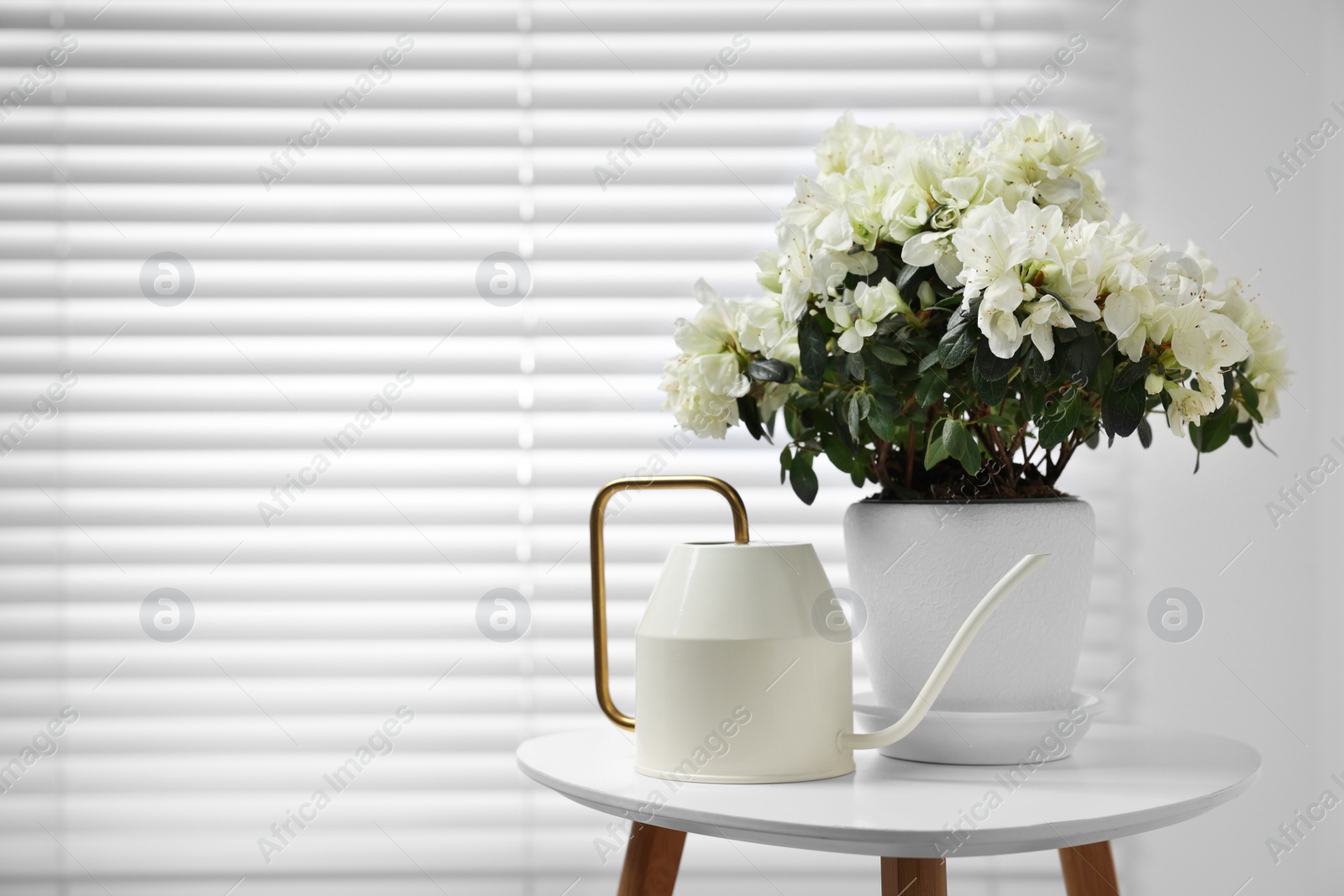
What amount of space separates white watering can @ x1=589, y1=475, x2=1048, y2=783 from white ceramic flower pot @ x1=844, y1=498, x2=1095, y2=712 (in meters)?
0.04

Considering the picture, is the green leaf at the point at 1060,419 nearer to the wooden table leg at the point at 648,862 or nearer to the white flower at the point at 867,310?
the white flower at the point at 867,310

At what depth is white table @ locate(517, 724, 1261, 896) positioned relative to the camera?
0.54 metres

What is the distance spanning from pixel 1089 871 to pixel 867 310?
1.60ft

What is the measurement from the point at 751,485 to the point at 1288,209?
807mm

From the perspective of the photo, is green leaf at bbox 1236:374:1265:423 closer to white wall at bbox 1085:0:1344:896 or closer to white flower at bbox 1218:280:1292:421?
white flower at bbox 1218:280:1292:421

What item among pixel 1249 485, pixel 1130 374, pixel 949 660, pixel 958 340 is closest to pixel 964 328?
pixel 958 340

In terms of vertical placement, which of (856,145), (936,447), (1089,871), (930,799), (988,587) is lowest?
(1089,871)

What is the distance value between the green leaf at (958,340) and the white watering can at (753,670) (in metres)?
0.14

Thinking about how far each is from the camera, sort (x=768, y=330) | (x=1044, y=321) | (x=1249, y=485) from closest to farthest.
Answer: (x=1044, y=321), (x=768, y=330), (x=1249, y=485)

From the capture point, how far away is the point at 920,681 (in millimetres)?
707

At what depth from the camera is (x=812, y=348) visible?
68 cm

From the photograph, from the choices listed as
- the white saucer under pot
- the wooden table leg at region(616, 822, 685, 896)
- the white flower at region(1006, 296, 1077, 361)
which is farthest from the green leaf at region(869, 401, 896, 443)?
the wooden table leg at region(616, 822, 685, 896)

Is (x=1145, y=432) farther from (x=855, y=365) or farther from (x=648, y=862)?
(x=648, y=862)

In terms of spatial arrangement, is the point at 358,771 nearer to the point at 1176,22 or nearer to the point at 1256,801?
the point at 1256,801
